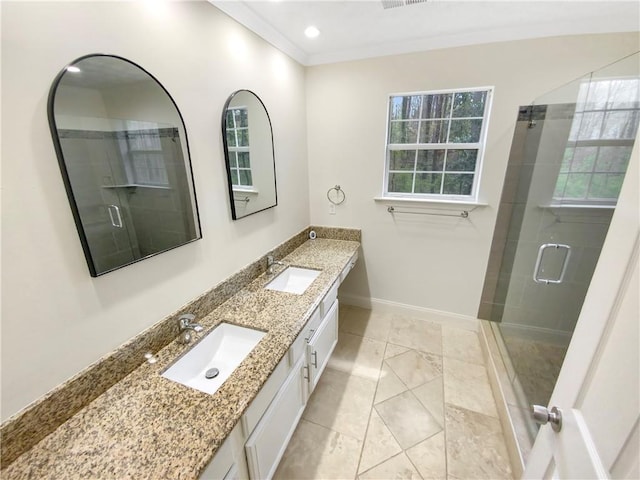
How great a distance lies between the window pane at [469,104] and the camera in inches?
85.8

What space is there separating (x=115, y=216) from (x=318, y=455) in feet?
5.57

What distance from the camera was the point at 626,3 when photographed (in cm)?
156

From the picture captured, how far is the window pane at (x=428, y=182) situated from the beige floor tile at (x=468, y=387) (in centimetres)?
153

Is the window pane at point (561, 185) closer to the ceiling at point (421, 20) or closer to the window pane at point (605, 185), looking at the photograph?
the window pane at point (605, 185)

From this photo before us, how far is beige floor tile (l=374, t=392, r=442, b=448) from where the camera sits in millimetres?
1689

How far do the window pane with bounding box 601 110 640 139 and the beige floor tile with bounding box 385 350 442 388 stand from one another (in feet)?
6.52

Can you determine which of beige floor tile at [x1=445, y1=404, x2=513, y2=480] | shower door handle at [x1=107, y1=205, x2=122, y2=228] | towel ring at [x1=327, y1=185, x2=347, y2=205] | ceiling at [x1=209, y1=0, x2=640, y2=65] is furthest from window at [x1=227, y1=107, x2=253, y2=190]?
beige floor tile at [x1=445, y1=404, x2=513, y2=480]

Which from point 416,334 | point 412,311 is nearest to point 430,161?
point 412,311

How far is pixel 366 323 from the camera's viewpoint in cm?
279

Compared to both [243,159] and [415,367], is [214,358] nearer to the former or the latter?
[243,159]

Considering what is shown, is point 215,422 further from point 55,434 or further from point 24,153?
point 24,153

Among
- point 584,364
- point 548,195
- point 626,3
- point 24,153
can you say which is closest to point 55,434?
point 24,153

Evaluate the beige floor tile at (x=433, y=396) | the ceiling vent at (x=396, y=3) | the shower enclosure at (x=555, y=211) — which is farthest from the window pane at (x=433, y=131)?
the beige floor tile at (x=433, y=396)

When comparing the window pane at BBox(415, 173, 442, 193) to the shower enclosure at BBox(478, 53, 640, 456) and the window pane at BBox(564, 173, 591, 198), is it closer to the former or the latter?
the shower enclosure at BBox(478, 53, 640, 456)
